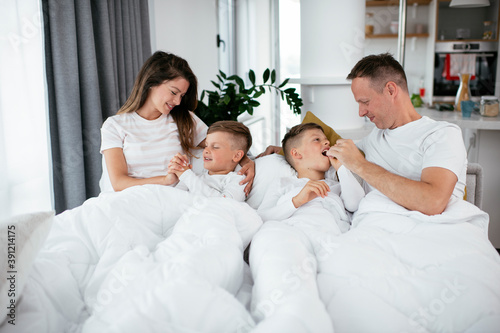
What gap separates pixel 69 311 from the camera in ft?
3.62

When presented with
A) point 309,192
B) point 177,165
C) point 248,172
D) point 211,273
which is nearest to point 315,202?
point 309,192

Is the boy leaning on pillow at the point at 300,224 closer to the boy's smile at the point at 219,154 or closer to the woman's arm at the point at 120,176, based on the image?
the boy's smile at the point at 219,154

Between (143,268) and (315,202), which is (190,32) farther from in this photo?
(143,268)

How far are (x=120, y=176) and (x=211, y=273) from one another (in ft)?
3.27

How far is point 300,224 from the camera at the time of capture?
5.12ft

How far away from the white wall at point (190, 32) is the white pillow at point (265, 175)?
1.91 metres

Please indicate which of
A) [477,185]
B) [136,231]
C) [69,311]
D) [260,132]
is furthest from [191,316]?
[260,132]

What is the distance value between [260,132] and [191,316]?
203 inches

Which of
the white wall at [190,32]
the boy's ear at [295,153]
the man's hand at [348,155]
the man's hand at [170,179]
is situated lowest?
the man's hand at [170,179]

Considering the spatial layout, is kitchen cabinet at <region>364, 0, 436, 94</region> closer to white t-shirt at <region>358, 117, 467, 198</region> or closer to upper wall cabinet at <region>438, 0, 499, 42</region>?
upper wall cabinet at <region>438, 0, 499, 42</region>

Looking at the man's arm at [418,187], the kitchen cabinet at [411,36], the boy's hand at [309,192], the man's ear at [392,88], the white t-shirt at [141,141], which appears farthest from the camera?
the kitchen cabinet at [411,36]

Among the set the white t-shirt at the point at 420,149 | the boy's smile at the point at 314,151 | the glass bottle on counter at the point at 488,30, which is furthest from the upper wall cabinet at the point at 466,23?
the boy's smile at the point at 314,151

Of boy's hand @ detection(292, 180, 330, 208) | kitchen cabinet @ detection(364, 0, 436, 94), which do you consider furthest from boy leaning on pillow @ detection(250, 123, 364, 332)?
kitchen cabinet @ detection(364, 0, 436, 94)

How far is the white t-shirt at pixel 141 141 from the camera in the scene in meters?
2.05
